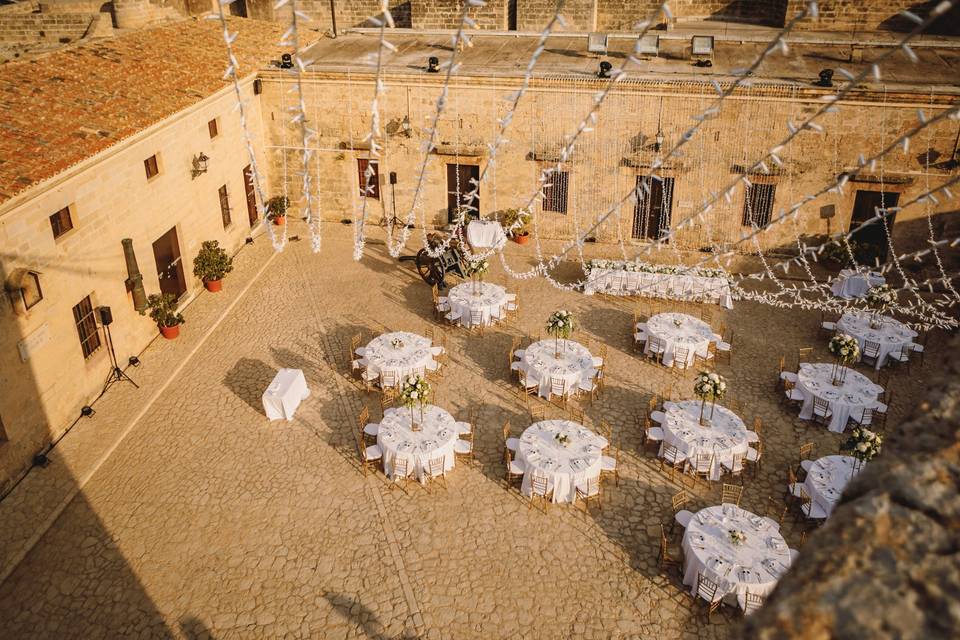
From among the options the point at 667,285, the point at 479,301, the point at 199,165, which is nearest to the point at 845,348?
the point at 667,285

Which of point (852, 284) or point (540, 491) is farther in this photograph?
point (852, 284)

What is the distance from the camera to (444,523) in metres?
11.8

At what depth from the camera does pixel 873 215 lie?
65.5 ft

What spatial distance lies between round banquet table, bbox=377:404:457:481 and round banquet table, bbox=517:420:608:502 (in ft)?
4.33

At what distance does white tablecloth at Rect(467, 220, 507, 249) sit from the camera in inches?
836

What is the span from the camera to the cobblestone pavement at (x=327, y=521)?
33.3 ft

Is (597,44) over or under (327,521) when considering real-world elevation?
over

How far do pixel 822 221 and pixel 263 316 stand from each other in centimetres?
1572

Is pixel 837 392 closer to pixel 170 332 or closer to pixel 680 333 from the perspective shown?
pixel 680 333

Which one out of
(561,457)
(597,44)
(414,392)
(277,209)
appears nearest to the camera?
(561,457)

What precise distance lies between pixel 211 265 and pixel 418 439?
930cm

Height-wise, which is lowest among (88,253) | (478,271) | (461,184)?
(478,271)

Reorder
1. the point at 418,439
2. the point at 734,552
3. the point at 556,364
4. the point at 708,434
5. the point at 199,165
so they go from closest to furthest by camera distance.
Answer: the point at 734,552, the point at 418,439, the point at 708,434, the point at 556,364, the point at 199,165

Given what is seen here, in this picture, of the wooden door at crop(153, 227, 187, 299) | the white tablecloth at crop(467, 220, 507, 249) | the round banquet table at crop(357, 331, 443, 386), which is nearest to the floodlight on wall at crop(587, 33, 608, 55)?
the white tablecloth at crop(467, 220, 507, 249)
